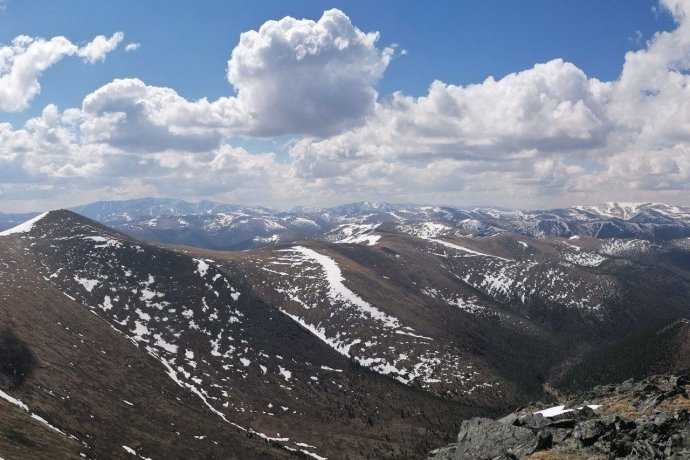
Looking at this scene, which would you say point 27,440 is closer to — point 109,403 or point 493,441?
point 109,403

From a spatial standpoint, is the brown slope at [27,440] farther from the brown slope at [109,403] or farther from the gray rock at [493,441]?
the gray rock at [493,441]

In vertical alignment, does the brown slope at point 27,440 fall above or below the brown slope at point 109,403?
above

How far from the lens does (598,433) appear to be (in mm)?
47562

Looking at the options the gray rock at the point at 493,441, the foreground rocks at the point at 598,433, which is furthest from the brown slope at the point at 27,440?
the gray rock at the point at 493,441

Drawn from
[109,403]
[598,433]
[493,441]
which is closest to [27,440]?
[109,403]

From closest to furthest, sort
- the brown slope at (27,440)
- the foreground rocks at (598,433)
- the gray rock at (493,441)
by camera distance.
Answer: the foreground rocks at (598,433) < the gray rock at (493,441) < the brown slope at (27,440)

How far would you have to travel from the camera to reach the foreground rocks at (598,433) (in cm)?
4241

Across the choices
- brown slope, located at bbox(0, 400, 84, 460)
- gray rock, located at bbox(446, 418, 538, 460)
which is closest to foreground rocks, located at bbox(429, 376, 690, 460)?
gray rock, located at bbox(446, 418, 538, 460)

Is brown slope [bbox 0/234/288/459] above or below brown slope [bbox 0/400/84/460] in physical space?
below

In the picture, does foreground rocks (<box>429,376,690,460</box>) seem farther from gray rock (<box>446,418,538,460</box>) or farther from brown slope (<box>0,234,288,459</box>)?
brown slope (<box>0,234,288,459</box>)

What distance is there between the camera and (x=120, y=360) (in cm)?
19638

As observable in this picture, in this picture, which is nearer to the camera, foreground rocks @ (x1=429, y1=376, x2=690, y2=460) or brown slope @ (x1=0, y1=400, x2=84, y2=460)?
foreground rocks @ (x1=429, y1=376, x2=690, y2=460)

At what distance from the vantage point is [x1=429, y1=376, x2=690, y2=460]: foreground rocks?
42406 mm

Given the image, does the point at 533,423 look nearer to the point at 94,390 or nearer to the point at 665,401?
the point at 665,401
